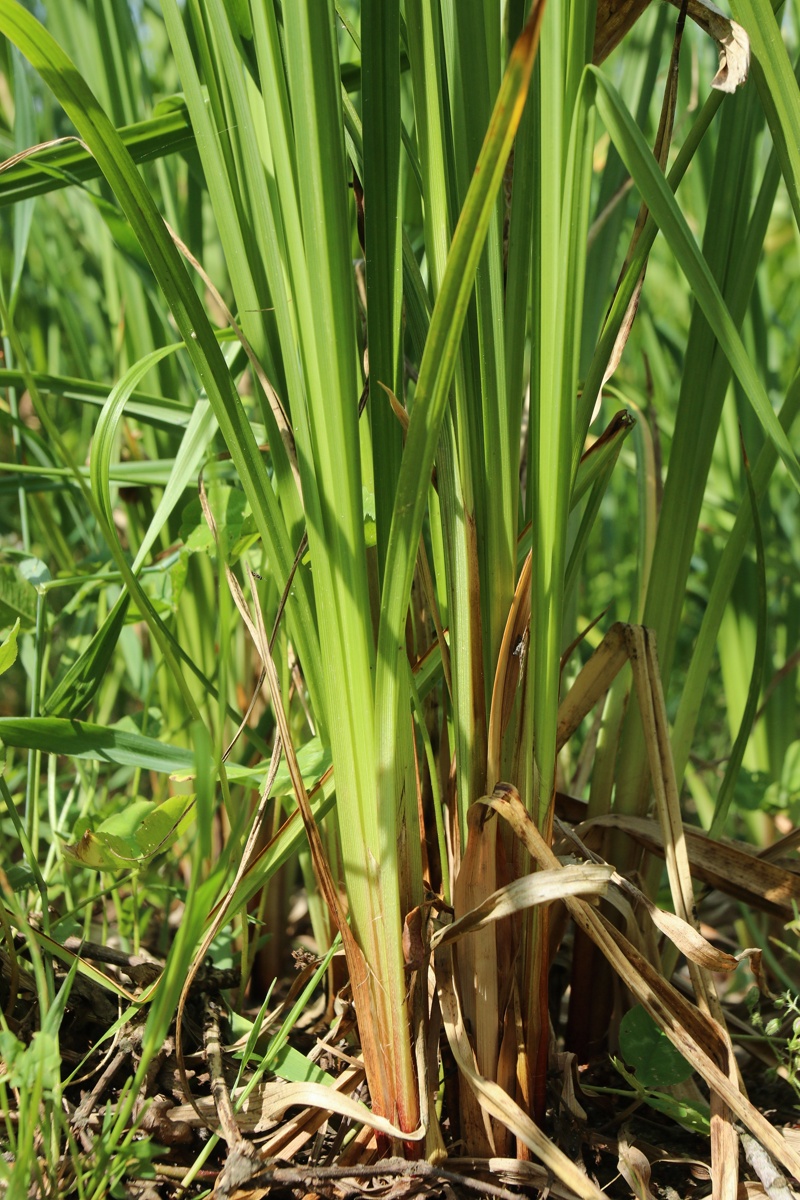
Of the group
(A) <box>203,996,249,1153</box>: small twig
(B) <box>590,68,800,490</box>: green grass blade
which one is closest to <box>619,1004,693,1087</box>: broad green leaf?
(A) <box>203,996,249,1153</box>: small twig

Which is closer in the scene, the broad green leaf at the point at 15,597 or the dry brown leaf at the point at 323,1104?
the dry brown leaf at the point at 323,1104

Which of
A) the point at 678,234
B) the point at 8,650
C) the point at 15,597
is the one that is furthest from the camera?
the point at 15,597

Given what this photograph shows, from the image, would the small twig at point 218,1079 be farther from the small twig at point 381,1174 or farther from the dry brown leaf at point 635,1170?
the dry brown leaf at point 635,1170

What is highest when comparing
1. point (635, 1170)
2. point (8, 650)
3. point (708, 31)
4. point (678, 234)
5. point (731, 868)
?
point (708, 31)

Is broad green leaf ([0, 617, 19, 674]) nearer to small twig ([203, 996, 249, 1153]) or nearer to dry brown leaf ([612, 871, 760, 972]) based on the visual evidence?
small twig ([203, 996, 249, 1153])

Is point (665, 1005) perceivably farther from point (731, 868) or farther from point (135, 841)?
point (135, 841)

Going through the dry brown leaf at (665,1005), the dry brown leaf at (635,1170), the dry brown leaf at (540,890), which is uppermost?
the dry brown leaf at (540,890)

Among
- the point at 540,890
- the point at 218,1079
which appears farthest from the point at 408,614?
the point at 218,1079

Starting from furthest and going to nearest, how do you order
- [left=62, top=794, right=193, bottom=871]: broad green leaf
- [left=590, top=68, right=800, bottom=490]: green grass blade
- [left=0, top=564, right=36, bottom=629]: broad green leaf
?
[left=0, top=564, right=36, bottom=629]: broad green leaf < [left=62, top=794, right=193, bottom=871]: broad green leaf < [left=590, top=68, right=800, bottom=490]: green grass blade

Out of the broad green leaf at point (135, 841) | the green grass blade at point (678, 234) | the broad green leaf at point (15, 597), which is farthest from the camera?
the broad green leaf at point (15, 597)

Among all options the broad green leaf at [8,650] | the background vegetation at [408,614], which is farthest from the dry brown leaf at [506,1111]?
the broad green leaf at [8,650]

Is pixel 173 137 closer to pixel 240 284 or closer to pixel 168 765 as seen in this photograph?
pixel 240 284
